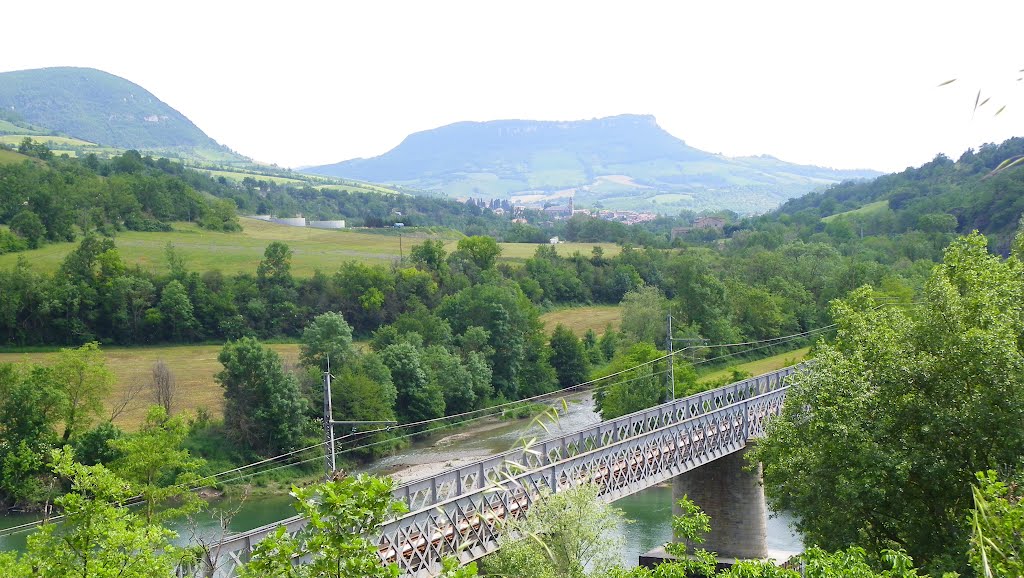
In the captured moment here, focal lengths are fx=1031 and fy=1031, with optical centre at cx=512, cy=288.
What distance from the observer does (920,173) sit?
639 ft

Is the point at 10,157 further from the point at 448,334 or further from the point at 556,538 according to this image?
the point at 556,538

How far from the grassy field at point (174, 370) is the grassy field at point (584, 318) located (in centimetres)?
2526

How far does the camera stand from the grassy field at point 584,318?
93125mm

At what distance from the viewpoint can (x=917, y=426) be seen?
78.5 feet

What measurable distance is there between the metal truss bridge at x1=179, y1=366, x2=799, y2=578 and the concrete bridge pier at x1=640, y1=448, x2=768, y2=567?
188 cm

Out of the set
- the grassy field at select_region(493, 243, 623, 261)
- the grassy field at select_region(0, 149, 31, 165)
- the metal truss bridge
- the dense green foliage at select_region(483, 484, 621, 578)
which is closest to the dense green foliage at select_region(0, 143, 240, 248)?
the grassy field at select_region(0, 149, 31, 165)

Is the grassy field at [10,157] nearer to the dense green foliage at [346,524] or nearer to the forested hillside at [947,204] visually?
the forested hillside at [947,204]

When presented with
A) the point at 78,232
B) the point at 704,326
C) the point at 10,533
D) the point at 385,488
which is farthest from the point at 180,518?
the point at 78,232

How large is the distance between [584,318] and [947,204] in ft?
229

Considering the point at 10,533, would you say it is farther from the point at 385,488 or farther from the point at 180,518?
the point at 385,488

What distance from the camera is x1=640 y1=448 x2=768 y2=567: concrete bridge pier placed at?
139 ft

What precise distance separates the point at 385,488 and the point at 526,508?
19.6 metres

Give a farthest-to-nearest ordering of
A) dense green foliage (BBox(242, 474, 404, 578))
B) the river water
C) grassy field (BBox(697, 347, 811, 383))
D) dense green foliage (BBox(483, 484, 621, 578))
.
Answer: grassy field (BBox(697, 347, 811, 383)), the river water, dense green foliage (BBox(483, 484, 621, 578)), dense green foliage (BBox(242, 474, 404, 578))

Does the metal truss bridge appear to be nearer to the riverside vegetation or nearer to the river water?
the river water
